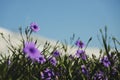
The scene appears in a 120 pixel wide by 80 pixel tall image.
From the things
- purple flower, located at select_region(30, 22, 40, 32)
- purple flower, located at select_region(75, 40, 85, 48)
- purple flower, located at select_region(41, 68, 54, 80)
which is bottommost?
purple flower, located at select_region(41, 68, 54, 80)

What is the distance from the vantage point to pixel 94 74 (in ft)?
8.62

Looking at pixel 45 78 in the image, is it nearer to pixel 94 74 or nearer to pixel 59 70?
pixel 59 70

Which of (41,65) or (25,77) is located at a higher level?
(41,65)

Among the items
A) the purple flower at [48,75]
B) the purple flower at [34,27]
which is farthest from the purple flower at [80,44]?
the purple flower at [48,75]

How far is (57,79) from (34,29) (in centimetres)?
123

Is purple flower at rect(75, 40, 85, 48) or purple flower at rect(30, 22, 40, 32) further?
purple flower at rect(75, 40, 85, 48)

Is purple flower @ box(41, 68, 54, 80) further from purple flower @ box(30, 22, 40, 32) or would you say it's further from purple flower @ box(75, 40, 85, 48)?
purple flower @ box(75, 40, 85, 48)

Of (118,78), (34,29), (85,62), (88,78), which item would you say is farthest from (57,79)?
(34,29)

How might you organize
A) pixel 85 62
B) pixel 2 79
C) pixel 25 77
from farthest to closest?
pixel 85 62
pixel 25 77
pixel 2 79

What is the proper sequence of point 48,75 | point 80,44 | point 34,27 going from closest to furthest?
point 48,75 < point 34,27 < point 80,44

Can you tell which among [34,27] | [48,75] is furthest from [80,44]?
[48,75]

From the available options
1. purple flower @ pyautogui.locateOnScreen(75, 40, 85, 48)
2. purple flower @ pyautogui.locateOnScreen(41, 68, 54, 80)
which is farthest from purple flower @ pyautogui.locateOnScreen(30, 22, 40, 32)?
purple flower @ pyautogui.locateOnScreen(41, 68, 54, 80)

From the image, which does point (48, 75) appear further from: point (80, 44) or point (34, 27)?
point (80, 44)

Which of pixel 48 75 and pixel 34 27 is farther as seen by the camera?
pixel 34 27
